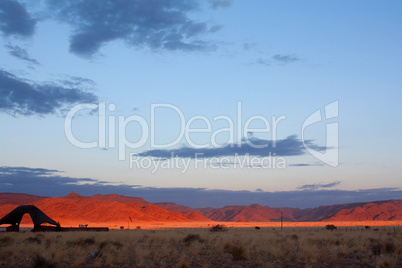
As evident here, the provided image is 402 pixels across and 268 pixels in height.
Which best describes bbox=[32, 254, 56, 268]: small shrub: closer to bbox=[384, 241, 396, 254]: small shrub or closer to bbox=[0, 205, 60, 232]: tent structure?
bbox=[384, 241, 396, 254]: small shrub

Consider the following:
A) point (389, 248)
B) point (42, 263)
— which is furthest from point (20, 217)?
point (389, 248)

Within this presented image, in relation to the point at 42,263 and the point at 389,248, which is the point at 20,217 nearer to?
the point at 42,263

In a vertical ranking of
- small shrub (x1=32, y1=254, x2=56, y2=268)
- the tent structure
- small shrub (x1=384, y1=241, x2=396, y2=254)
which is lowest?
the tent structure

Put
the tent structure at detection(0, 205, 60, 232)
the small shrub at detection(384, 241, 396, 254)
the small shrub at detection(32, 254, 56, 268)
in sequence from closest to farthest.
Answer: the small shrub at detection(32, 254, 56, 268) → the small shrub at detection(384, 241, 396, 254) → the tent structure at detection(0, 205, 60, 232)

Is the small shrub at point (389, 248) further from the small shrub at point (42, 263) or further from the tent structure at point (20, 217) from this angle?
the tent structure at point (20, 217)

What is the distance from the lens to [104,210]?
470 feet

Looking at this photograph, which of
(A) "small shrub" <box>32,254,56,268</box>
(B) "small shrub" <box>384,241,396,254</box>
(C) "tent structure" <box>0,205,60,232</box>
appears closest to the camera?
(A) "small shrub" <box>32,254,56,268</box>

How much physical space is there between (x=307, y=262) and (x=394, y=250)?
22.5ft

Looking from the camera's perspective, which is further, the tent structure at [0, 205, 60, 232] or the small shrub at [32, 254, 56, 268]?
the tent structure at [0, 205, 60, 232]

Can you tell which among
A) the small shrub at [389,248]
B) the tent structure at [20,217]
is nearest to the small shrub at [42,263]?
the small shrub at [389,248]

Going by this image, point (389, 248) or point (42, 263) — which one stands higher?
point (42, 263)

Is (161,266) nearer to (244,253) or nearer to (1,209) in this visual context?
(244,253)

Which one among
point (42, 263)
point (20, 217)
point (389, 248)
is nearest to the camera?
point (42, 263)

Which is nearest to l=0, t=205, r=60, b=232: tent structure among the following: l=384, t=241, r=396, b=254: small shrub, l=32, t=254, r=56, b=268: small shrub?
l=32, t=254, r=56, b=268: small shrub
